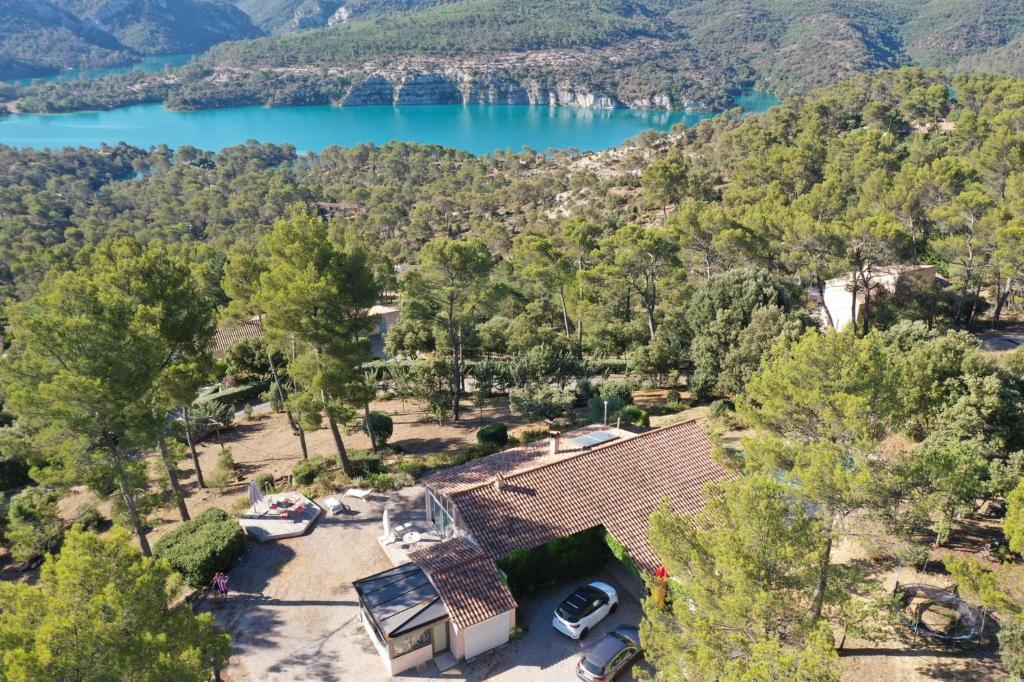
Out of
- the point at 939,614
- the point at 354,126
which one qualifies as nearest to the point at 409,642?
the point at 939,614

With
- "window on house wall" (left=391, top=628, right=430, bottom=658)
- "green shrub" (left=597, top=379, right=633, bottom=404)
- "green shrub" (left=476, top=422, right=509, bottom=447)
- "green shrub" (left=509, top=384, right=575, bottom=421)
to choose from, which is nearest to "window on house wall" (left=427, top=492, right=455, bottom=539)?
"window on house wall" (left=391, top=628, right=430, bottom=658)

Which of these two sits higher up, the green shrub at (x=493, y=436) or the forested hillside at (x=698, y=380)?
the forested hillside at (x=698, y=380)

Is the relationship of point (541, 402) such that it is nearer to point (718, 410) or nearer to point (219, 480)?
point (718, 410)

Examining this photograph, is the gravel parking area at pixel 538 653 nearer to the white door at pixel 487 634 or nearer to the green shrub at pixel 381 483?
the white door at pixel 487 634

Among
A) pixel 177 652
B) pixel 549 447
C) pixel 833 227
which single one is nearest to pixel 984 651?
pixel 549 447

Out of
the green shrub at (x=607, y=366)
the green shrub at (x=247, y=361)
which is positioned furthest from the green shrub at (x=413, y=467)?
the green shrub at (x=247, y=361)

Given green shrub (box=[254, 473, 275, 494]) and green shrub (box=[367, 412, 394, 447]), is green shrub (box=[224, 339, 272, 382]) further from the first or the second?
green shrub (box=[254, 473, 275, 494])
